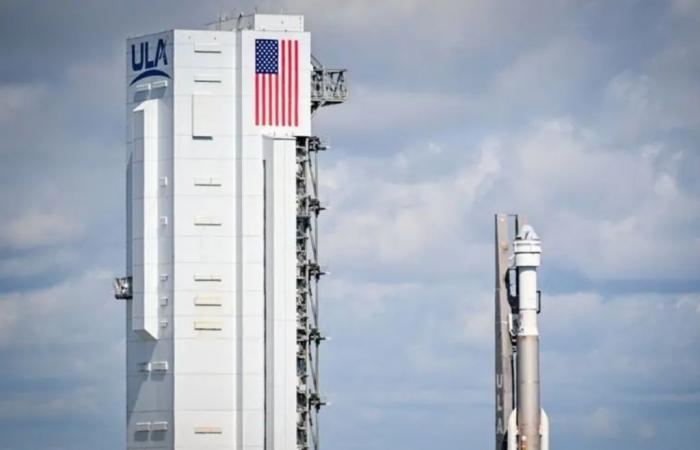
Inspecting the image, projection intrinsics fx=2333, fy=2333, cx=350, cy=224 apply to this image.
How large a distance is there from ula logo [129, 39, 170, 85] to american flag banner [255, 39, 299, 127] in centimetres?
438

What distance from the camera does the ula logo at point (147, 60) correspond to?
108500 mm

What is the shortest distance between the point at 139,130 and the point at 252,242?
24.5 feet

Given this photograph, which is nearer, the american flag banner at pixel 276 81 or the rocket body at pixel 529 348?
the rocket body at pixel 529 348

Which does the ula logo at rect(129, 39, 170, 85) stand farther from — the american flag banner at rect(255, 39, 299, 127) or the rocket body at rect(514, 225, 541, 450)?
the rocket body at rect(514, 225, 541, 450)

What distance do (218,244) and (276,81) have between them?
26.5 ft

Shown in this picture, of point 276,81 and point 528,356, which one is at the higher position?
point 276,81

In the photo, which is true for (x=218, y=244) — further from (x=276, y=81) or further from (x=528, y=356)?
(x=528, y=356)

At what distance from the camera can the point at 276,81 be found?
108m

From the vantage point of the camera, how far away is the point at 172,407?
4198 inches

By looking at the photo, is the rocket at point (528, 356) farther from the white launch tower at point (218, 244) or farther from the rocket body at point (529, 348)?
the white launch tower at point (218, 244)

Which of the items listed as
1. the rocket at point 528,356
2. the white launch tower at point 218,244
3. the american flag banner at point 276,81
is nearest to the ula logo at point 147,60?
the white launch tower at point 218,244

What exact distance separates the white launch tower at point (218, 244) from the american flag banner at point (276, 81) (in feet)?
0.15

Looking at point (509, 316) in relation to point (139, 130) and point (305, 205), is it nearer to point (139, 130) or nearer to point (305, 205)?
point (305, 205)

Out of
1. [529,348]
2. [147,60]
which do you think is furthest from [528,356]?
[147,60]
